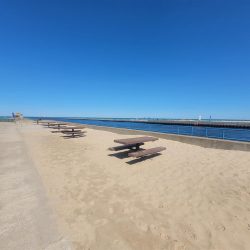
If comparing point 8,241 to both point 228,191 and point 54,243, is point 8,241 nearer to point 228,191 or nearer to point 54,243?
point 54,243

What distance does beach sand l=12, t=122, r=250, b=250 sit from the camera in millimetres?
2348

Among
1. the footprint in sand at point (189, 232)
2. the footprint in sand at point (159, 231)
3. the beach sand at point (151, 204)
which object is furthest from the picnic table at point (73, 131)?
the footprint in sand at point (189, 232)

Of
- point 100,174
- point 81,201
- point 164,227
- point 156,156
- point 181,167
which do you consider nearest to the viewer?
point 164,227

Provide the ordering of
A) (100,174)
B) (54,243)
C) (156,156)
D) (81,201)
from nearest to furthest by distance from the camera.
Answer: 1. (54,243)
2. (81,201)
3. (100,174)
4. (156,156)

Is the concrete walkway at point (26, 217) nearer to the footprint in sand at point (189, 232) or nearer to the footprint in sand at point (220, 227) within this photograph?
the footprint in sand at point (189, 232)

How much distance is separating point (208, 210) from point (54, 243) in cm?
266

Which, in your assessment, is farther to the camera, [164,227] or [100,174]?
[100,174]

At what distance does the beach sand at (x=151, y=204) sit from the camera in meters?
2.35

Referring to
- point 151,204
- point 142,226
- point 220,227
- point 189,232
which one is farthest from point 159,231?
point 220,227

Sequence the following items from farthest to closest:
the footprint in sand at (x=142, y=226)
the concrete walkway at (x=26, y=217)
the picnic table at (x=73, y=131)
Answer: the picnic table at (x=73, y=131) < the footprint in sand at (x=142, y=226) < the concrete walkway at (x=26, y=217)

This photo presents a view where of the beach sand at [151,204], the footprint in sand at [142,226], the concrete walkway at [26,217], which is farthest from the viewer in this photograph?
the footprint in sand at [142,226]

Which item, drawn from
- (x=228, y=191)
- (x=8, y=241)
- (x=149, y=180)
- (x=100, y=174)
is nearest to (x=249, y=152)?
(x=228, y=191)

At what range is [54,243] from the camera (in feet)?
7.26

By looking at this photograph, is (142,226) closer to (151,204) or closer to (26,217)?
(151,204)
